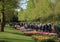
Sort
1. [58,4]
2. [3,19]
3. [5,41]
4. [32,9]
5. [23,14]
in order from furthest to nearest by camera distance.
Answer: [23,14] → [32,9] → [58,4] → [3,19] → [5,41]

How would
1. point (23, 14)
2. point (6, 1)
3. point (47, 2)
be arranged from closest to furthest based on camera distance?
point (6, 1) → point (47, 2) → point (23, 14)

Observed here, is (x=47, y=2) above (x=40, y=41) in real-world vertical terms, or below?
above

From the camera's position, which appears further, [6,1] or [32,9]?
[32,9]

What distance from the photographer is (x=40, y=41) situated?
1630 centimetres

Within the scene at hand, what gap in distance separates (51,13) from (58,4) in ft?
24.9

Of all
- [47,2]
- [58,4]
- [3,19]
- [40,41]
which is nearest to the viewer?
[40,41]

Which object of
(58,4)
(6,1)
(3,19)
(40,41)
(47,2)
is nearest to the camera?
(40,41)

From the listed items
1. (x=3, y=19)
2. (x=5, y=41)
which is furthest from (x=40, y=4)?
(x=5, y=41)

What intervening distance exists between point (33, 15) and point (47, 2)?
566cm

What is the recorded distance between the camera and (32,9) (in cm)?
6228

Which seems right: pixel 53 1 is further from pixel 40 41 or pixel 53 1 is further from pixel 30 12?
pixel 40 41

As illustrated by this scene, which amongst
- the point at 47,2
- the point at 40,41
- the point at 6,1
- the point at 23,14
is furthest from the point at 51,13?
the point at 40,41

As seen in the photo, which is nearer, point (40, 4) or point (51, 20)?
point (40, 4)

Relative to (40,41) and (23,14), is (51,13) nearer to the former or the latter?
(23,14)
